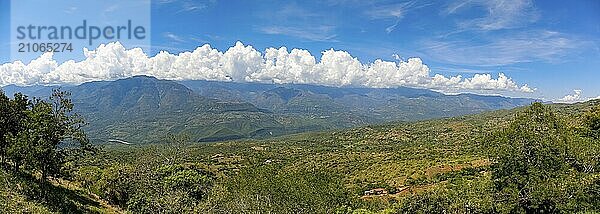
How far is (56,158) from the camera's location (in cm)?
2202

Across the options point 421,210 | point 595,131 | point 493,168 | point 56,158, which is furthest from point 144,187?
point 595,131

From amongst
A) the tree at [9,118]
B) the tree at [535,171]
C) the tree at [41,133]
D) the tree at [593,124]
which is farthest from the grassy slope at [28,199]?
the tree at [593,124]

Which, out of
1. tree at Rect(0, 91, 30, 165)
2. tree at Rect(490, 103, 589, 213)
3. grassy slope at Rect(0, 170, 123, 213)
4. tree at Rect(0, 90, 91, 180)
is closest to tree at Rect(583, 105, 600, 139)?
tree at Rect(490, 103, 589, 213)

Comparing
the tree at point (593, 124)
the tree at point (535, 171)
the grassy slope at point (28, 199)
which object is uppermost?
the tree at point (593, 124)

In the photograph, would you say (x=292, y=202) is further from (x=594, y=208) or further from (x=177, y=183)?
(x=177, y=183)

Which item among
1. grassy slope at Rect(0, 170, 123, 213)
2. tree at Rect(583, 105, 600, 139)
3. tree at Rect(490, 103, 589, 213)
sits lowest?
grassy slope at Rect(0, 170, 123, 213)

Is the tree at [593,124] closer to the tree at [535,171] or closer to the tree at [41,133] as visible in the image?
the tree at [535,171]

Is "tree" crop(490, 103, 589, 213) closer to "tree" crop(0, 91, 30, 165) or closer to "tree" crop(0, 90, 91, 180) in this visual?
"tree" crop(0, 90, 91, 180)

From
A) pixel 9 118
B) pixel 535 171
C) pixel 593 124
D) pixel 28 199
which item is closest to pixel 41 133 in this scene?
pixel 28 199

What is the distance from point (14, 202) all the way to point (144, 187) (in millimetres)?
18391

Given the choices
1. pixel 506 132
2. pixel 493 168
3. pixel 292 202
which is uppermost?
pixel 506 132

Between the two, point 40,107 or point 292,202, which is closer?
point 40,107

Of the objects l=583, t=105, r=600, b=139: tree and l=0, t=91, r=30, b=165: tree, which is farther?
l=583, t=105, r=600, b=139: tree

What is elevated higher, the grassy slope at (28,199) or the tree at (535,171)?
the tree at (535,171)
